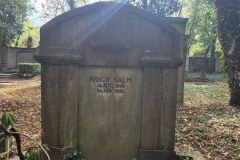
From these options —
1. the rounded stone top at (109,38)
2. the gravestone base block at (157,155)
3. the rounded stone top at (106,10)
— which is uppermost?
the rounded stone top at (106,10)

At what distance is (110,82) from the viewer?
4.10 meters

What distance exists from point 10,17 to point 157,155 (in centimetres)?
2548

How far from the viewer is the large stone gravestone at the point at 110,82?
3.92 metres

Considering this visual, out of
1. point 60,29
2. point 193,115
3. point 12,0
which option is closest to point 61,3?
point 12,0

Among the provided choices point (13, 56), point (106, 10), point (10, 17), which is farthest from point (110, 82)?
point (13, 56)

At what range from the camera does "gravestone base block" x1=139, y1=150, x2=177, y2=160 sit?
4.13m

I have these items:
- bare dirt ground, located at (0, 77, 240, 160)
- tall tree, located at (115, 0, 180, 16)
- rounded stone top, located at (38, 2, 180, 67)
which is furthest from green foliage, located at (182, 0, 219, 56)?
rounded stone top, located at (38, 2, 180, 67)

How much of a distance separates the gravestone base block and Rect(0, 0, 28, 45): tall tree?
2350 centimetres

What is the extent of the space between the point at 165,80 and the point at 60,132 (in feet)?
5.26

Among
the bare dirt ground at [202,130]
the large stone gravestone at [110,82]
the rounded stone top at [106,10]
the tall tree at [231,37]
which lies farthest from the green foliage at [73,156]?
the tall tree at [231,37]

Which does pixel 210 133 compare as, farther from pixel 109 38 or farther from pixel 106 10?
pixel 106 10

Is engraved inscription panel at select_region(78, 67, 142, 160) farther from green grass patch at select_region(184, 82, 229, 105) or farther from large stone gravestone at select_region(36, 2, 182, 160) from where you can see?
green grass patch at select_region(184, 82, 229, 105)

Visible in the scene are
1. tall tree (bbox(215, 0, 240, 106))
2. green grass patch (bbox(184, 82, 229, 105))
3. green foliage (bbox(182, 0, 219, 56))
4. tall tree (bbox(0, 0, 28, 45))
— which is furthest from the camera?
green foliage (bbox(182, 0, 219, 56))

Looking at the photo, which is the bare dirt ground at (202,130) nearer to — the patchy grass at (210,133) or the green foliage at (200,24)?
the patchy grass at (210,133)
